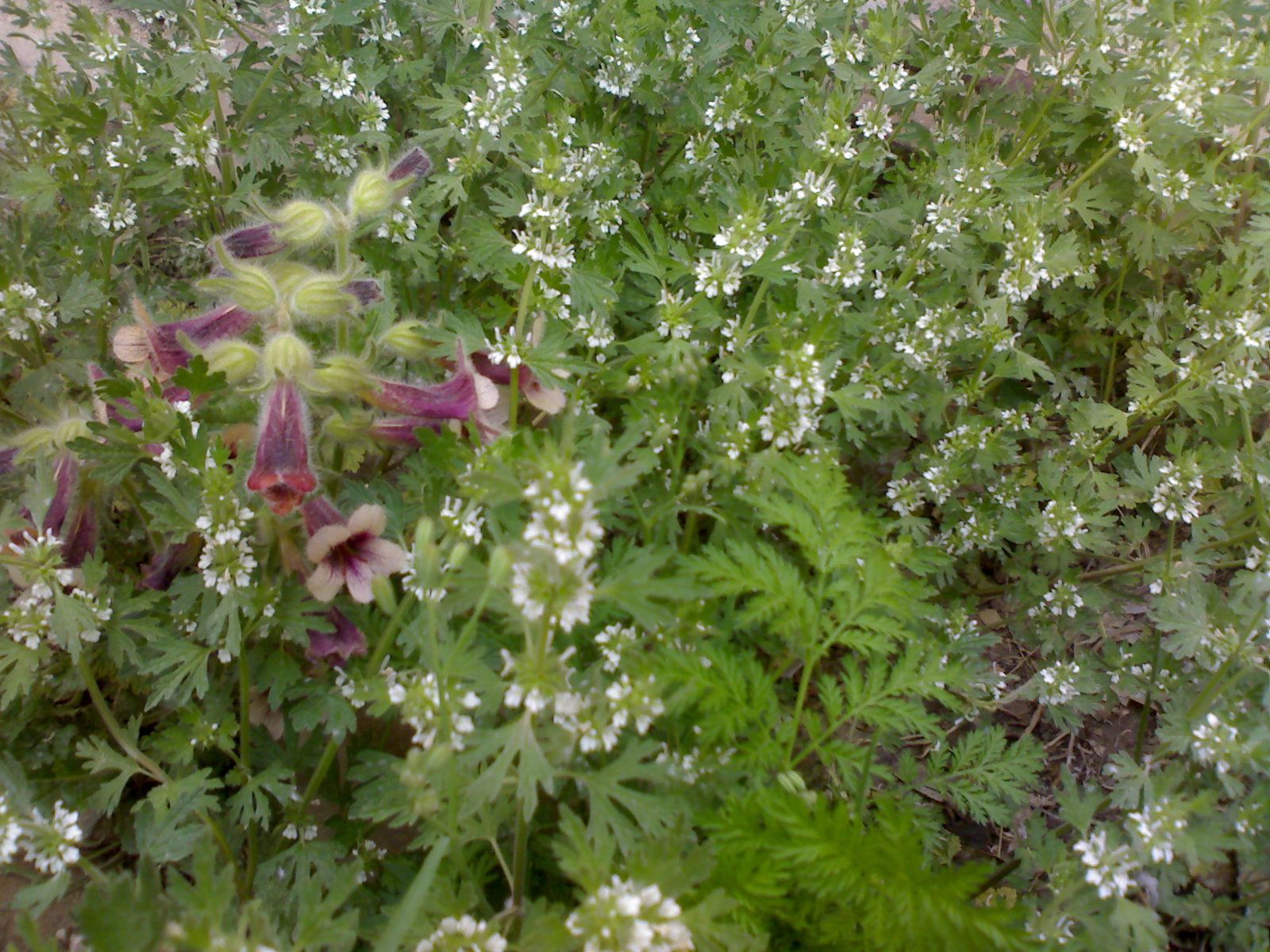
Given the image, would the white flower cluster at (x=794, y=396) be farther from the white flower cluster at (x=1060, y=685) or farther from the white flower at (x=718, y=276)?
the white flower cluster at (x=1060, y=685)

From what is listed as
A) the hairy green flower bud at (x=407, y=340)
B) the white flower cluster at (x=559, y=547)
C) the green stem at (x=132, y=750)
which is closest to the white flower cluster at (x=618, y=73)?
the hairy green flower bud at (x=407, y=340)

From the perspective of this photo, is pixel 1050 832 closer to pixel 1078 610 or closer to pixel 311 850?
pixel 1078 610

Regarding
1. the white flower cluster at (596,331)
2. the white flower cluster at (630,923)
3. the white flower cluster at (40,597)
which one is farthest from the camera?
the white flower cluster at (596,331)

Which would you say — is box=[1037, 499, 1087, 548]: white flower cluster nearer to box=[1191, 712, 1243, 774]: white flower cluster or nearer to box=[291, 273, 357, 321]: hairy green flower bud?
box=[1191, 712, 1243, 774]: white flower cluster

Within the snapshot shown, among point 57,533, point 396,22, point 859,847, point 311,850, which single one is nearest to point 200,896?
point 311,850

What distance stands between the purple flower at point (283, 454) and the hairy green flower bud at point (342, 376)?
7 cm

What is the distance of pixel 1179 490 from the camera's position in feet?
8.67

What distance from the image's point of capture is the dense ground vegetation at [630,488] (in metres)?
1.52

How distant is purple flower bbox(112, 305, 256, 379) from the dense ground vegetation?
0.04 feet

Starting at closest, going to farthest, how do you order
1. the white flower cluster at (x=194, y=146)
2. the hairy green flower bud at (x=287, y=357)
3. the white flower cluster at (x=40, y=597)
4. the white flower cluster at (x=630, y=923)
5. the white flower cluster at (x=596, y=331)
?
the white flower cluster at (x=630, y=923), the white flower cluster at (x=40, y=597), the hairy green flower bud at (x=287, y=357), the white flower cluster at (x=596, y=331), the white flower cluster at (x=194, y=146)

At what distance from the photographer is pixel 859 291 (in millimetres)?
2955

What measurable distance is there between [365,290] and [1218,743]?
219 centimetres

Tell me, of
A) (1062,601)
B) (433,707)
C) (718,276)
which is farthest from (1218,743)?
(433,707)

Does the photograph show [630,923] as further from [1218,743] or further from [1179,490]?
[1179,490]
